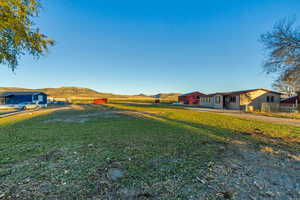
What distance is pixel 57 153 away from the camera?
4.05 m

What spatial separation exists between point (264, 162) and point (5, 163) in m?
6.85

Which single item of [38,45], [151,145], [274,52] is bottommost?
[151,145]

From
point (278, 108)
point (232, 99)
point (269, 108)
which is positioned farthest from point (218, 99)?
point (278, 108)

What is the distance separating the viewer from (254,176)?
112 inches

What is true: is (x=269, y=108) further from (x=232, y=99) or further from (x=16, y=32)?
(x=16, y=32)

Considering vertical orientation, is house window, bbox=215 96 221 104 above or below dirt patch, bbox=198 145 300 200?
above

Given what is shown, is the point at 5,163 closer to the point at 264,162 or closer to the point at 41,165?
the point at 41,165

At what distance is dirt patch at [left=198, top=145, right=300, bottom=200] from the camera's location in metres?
2.31

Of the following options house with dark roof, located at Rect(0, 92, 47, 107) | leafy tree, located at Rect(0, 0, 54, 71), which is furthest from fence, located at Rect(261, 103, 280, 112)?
house with dark roof, located at Rect(0, 92, 47, 107)

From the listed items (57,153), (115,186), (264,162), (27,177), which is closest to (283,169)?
(264,162)

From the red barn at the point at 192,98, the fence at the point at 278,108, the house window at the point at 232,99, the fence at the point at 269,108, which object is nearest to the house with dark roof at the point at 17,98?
the house window at the point at 232,99

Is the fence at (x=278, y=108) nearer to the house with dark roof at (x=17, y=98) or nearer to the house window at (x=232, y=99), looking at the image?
the house window at (x=232, y=99)

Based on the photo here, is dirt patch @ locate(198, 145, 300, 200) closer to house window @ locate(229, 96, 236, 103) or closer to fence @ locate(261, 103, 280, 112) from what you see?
fence @ locate(261, 103, 280, 112)

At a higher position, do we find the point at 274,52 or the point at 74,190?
the point at 274,52
